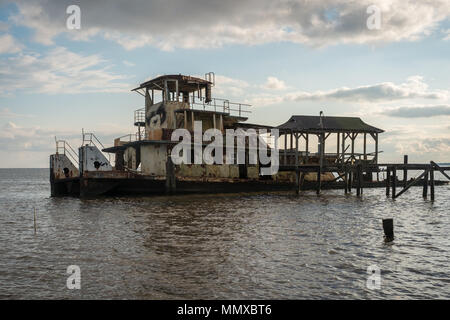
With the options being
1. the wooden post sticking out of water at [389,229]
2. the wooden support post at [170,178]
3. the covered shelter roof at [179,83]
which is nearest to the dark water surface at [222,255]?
the wooden post sticking out of water at [389,229]

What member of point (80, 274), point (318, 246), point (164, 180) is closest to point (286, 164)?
point (164, 180)

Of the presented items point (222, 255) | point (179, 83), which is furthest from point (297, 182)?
point (222, 255)

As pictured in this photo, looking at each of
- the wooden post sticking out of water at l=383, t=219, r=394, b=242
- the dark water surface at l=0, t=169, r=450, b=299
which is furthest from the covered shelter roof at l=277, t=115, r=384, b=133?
the wooden post sticking out of water at l=383, t=219, r=394, b=242

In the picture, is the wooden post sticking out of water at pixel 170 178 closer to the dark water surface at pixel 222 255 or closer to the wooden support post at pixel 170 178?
the wooden support post at pixel 170 178

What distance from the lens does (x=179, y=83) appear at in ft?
104

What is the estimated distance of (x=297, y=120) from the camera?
1526 inches

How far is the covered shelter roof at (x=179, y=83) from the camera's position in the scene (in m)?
31.0

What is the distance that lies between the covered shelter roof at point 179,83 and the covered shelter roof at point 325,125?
849 cm

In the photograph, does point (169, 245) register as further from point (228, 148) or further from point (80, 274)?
point (228, 148)

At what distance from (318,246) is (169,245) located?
4810 millimetres

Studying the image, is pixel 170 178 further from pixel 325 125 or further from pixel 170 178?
pixel 325 125

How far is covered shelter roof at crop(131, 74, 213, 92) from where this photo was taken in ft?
102

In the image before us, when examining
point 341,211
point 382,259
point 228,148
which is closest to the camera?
point 382,259

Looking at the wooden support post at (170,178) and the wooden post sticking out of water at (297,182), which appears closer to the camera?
the wooden support post at (170,178)
